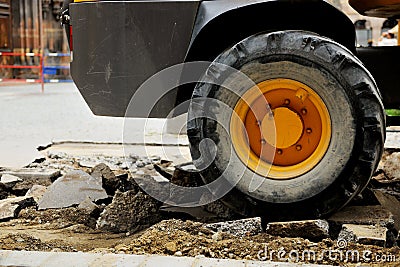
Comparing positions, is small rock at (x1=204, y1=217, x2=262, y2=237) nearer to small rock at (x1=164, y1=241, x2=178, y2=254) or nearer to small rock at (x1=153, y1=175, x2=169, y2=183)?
small rock at (x1=164, y1=241, x2=178, y2=254)

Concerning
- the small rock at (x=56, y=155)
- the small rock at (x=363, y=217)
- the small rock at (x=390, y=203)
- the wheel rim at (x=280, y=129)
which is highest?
the wheel rim at (x=280, y=129)

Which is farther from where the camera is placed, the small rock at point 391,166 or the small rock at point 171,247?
the small rock at point 391,166

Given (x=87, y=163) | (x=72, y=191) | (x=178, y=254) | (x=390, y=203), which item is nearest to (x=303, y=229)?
(x=178, y=254)

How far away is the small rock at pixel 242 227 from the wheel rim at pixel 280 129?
0.28 metres

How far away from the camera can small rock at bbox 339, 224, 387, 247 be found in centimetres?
308

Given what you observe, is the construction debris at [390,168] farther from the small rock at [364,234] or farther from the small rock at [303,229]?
the small rock at [303,229]

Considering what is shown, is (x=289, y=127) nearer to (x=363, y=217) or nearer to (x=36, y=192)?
(x=363, y=217)

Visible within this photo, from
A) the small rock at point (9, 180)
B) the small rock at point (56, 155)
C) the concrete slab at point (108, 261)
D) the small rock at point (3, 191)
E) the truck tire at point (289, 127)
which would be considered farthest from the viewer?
the small rock at point (56, 155)

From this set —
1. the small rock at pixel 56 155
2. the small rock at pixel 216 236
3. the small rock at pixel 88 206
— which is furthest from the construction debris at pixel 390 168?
the small rock at pixel 56 155

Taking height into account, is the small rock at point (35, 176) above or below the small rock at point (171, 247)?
below

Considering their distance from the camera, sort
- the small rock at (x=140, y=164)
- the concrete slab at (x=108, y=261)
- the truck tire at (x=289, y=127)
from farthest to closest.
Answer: the small rock at (x=140, y=164)
the truck tire at (x=289, y=127)
the concrete slab at (x=108, y=261)

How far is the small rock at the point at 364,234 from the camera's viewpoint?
308 centimetres

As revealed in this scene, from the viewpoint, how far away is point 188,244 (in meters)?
3.07

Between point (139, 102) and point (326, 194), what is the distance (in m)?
1.32
